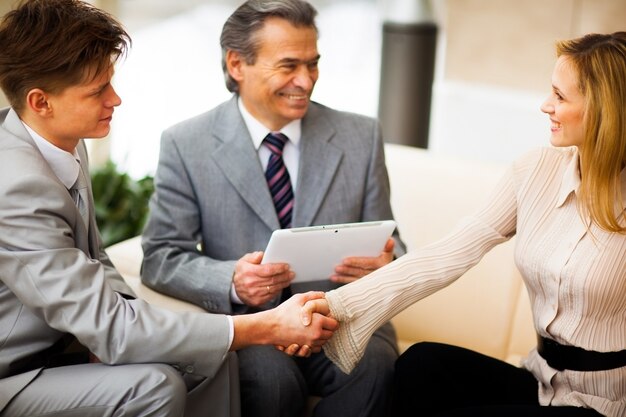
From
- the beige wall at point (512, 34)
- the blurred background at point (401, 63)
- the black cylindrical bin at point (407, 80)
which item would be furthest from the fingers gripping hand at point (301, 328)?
the black cylindrical bin at point (407, 80)

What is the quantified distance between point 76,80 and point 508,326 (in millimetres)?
1448

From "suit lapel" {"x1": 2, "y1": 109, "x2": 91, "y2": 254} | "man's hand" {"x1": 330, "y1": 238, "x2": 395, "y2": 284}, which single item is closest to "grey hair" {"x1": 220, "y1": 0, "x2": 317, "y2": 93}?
"man's hand" {"x1": 330, "y1": 238, "x2": 395, "y2": 284}

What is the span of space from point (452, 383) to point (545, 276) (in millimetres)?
337

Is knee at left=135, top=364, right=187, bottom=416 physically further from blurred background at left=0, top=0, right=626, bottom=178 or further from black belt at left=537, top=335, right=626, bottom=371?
blurred background at left=0, top=0, right=626, bottom=178

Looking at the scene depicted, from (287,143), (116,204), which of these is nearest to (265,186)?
(287,143)

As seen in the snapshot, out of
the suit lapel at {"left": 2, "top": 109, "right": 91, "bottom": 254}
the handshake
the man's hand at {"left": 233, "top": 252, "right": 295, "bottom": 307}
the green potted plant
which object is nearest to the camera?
the suit lapel at {"left": 2, "top": 109, "right": 91, "bottom": 254}

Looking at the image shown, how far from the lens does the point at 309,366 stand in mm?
2328

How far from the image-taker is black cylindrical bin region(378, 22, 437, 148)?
14.8ft

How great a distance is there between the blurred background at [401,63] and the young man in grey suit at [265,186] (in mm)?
1490

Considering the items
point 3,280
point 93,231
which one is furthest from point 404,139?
point 3,280

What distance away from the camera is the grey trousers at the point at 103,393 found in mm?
1732

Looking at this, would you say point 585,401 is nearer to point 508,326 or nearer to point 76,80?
point 508,326

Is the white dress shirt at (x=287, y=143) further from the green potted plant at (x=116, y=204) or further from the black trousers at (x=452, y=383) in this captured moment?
the green potted plant at (x=116, y=204)

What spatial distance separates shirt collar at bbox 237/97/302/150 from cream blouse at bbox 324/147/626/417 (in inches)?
21.5
